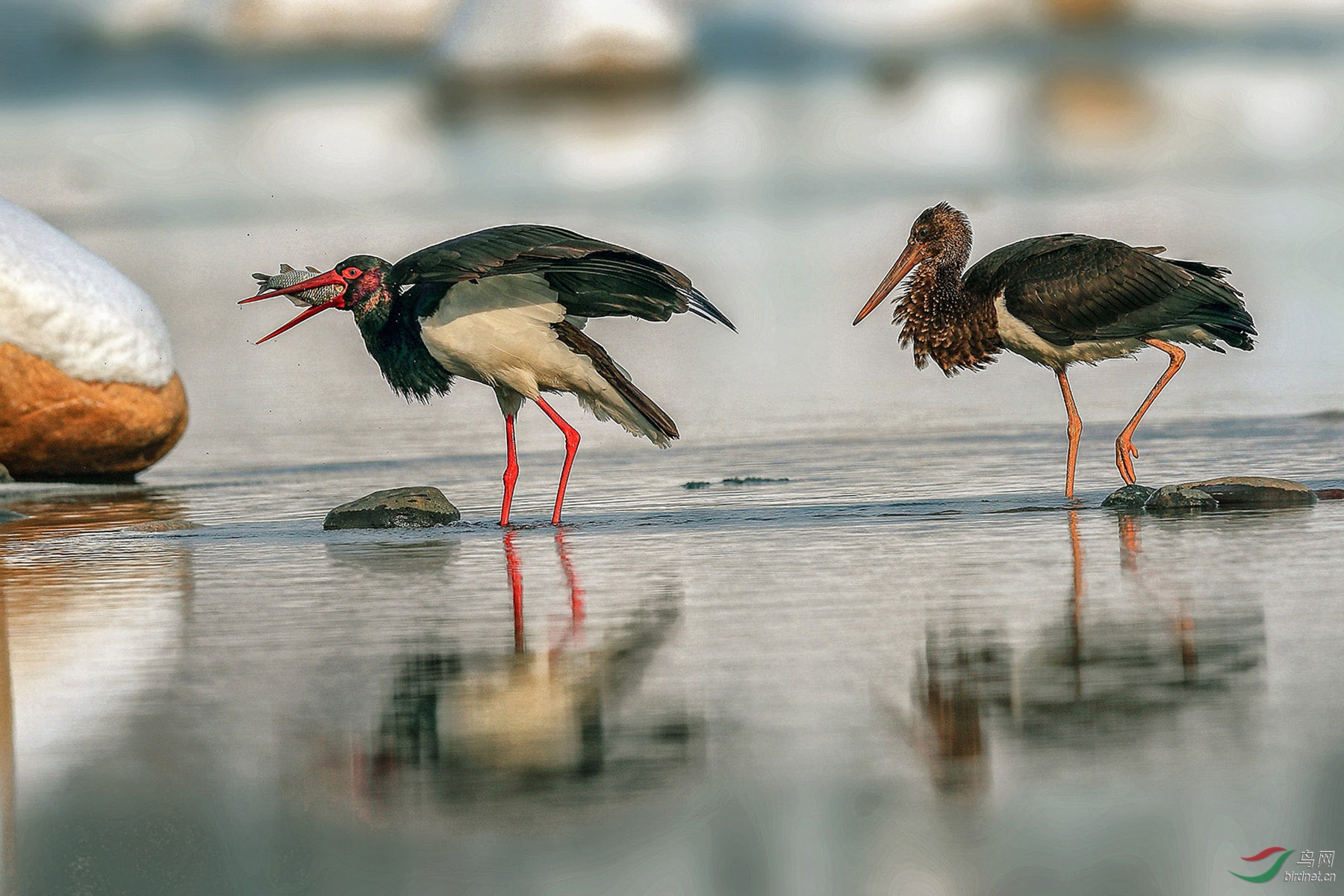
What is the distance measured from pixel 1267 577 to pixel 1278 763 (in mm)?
2918

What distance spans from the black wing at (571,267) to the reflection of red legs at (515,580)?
1452 mm

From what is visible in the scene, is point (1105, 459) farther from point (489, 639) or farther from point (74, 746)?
point (74, 746)

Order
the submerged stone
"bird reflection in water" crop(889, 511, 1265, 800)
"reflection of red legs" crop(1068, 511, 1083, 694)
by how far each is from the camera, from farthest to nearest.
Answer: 1. the submerged stone
2. "reflection of red legs" crop(1068, 511, 1083, 694)
3. "bird reflection in water" crop(889, 511, 1265, 800)

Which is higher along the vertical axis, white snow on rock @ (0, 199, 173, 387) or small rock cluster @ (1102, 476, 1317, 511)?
A: white snow on rock @ (0, 199, 173, 387)

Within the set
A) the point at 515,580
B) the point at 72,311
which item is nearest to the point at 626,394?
the point at 515,580

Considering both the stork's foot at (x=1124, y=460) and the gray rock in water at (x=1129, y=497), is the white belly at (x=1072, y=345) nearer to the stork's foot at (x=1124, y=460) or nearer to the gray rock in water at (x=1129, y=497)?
the stork's foot at (x=1124, y=460)

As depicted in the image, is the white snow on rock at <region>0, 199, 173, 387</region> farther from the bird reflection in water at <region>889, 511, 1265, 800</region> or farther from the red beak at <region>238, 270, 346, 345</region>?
the bird reflection in water at <region>889, 511, 1265, 800</region>

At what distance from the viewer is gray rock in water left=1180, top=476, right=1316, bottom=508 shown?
9.92 metres

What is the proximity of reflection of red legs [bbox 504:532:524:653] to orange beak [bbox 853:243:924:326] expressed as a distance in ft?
12.2

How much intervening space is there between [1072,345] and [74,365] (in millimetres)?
7083

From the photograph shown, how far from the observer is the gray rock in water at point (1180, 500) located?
978 cm

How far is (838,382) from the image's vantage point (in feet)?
69.2

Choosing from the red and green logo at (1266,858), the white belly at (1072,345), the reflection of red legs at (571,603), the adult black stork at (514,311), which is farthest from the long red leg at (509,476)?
the red and green logo at (1266,858)

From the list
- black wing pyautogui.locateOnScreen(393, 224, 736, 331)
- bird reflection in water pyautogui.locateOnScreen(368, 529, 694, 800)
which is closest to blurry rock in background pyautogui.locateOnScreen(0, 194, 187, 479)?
black wing pyautogui.locateOnScreen(393, 224, 736, 331)
